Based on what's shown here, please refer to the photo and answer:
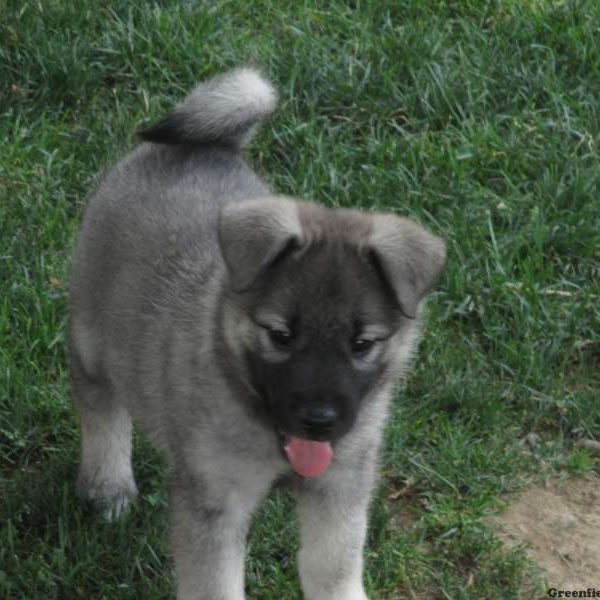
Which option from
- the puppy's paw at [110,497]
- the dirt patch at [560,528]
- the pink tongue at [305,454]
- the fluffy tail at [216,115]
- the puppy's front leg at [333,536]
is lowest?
the puppy's paw at [110,497]

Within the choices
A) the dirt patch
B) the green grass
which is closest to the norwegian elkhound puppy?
the green grass

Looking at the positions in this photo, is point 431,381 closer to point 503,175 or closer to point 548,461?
point 548,461

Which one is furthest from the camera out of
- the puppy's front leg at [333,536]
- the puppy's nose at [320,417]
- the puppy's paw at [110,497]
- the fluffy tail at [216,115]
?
the puppy's paw at [110,497]

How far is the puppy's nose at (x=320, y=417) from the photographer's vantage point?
4027 mm

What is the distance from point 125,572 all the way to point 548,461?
1.56m

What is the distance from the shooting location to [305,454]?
14.0ft

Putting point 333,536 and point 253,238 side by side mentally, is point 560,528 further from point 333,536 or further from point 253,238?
point 253,238

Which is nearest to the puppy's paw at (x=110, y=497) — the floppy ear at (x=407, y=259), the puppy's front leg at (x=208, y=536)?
the puppy's front leg at (x=208, y=536)

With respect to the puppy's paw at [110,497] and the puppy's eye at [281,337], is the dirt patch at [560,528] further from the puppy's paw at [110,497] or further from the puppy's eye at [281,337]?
the puppy's eye at [281,337]

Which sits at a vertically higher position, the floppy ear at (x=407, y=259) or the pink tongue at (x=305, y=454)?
the floppy ear at (x=407, y=259)

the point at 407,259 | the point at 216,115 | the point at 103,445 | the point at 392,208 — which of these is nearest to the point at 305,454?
the point at 407,259

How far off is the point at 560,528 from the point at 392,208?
1.67m

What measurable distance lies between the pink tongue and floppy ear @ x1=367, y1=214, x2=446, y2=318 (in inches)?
18.1

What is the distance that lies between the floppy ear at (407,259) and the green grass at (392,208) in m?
1.24
